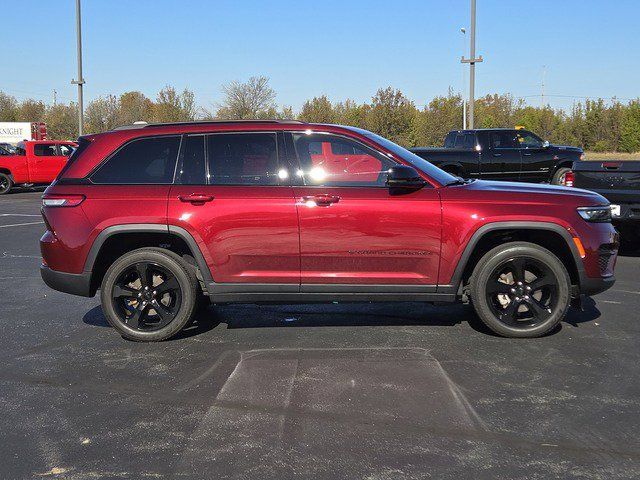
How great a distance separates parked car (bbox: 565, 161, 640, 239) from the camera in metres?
8.62

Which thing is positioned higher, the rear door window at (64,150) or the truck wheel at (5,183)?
the rear door window at (64,150)

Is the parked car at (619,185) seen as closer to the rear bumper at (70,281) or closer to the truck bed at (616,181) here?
the truck bed at (616,181)

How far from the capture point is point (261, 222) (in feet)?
17.2

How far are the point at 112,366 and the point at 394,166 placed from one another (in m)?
2.75

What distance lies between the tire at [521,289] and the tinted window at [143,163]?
9.11ft

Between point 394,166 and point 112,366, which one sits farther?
point 394,166

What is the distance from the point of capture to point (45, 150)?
24.2 meters

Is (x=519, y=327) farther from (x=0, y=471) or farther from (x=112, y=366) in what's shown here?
(x=0, y=471)

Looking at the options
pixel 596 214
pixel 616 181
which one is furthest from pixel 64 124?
pixel 596 214

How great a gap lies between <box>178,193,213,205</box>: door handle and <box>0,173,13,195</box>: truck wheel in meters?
21.5

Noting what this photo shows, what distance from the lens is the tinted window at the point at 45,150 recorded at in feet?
79.0

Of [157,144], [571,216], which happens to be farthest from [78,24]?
[571,216]

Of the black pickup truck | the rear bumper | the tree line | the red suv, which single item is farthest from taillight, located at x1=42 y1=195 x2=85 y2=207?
the tree line

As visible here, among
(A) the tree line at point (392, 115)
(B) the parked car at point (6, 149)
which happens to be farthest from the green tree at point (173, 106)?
(B) the parked car at point (6, 149)
